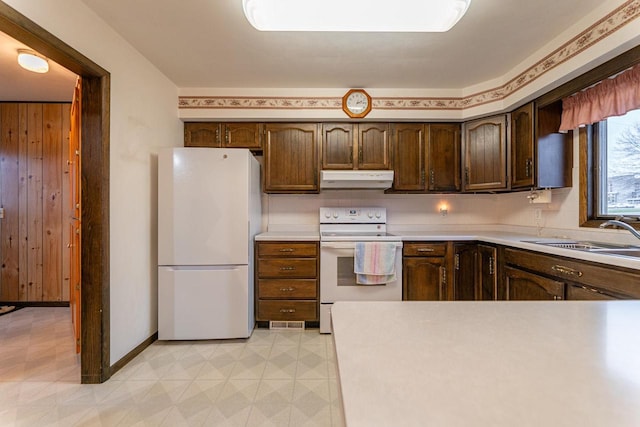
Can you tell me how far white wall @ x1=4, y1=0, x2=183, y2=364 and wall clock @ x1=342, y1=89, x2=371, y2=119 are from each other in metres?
1.68

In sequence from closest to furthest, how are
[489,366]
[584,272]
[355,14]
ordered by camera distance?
[489,366] < [355,14] < [584,272]

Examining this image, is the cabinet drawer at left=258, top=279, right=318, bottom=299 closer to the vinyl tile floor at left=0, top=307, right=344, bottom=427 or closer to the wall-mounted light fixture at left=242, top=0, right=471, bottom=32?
the vinyl tile floor at left=0, top=307, right=344, bottom=427

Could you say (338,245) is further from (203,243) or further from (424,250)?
(203,243)

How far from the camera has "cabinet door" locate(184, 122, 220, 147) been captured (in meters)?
2.95

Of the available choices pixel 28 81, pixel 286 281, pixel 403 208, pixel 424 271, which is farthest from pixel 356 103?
pixel 28 81

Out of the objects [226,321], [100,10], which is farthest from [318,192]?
[100,10]

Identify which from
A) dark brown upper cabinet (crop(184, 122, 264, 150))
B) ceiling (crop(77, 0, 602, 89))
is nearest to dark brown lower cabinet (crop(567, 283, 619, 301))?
ceiling (crop(77, 0, 602, 89))

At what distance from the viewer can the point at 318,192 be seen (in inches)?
118

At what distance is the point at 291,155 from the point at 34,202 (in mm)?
2866

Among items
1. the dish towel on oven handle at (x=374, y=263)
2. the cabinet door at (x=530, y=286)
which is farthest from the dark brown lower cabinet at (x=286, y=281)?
the cabinet door at (x=530, y=286)

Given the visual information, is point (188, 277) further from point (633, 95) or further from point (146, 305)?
point (633, 95)

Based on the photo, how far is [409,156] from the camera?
295cm

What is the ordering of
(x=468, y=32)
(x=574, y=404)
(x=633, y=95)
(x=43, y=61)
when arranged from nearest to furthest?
(x=574, y=404)
(x=633, y=95)
(x=468, y=32)
(x=43, y=61)

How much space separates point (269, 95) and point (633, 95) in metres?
2.68
